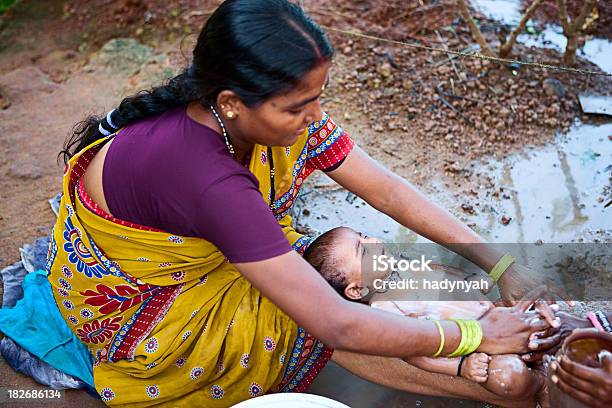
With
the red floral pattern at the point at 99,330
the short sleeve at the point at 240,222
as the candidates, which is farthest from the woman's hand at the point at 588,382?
the red floral pattern at the point at 99,330

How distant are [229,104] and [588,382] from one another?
1.11m

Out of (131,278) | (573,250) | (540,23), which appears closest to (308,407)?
(131,278)

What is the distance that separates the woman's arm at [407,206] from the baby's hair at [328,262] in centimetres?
23

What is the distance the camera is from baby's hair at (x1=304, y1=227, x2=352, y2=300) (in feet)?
7.58

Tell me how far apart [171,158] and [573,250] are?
6.18ft

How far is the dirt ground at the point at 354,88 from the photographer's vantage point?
134 inches

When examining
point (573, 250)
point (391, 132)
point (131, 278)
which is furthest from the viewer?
point (391, 132)

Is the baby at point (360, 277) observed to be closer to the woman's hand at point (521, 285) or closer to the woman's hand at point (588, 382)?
the woman's hand at point (521, 285)

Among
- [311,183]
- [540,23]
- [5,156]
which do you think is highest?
[540,23]

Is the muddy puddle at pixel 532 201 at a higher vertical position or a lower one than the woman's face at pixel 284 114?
lower

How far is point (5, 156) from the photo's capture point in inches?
143

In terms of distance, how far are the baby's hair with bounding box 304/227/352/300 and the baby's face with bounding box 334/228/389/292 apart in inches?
0.6

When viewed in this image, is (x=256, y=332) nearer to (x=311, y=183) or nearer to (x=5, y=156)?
(x=311, y=183)

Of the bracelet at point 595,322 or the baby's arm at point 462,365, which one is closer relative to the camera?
the baby's arm at point 462,365
